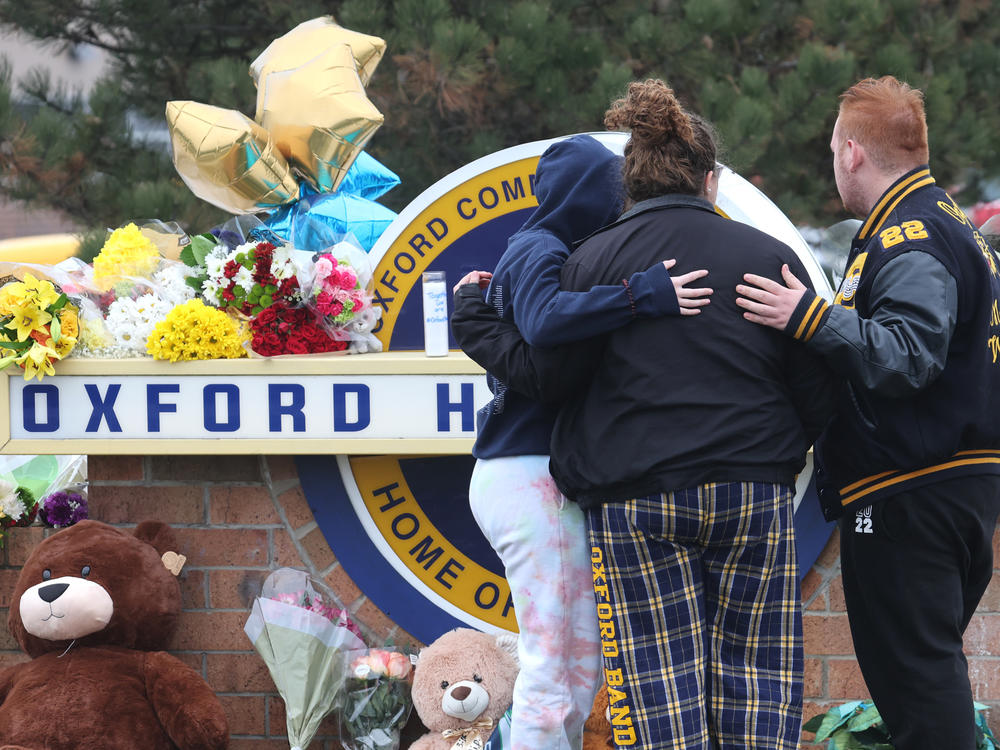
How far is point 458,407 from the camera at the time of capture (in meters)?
3.27

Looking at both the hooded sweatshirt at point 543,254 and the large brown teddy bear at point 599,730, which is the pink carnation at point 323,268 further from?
the large brown teddy bear at point 599,730

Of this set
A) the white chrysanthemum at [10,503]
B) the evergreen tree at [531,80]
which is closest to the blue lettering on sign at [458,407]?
the white chrysanthemum at [10,503]

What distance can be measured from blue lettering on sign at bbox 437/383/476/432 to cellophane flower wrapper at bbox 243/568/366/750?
0.67 metres

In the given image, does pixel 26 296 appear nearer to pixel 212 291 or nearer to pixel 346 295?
pixel 212 291

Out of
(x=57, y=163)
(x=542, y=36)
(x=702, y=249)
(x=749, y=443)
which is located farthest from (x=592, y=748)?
(x=57, y=163)

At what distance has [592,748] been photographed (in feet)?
10.4

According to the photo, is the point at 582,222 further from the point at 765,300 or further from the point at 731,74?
the point at 731,74

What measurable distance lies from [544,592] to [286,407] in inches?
47.3

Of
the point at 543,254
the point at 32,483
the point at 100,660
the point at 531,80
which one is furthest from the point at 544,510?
the point at 531,80

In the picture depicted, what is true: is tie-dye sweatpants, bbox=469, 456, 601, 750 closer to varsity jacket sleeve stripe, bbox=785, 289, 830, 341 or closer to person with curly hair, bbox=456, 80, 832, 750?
person with curly hair, bbox=456, 80, 832, 750

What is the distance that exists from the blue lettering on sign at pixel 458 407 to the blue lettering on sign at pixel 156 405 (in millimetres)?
759

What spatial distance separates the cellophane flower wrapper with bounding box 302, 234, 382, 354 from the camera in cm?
333

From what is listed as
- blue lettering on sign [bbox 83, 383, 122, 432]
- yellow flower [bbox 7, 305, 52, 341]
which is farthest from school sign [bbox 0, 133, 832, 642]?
yellow flower [bbox 7, 305, 52, 341]

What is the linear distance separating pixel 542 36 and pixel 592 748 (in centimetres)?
385
